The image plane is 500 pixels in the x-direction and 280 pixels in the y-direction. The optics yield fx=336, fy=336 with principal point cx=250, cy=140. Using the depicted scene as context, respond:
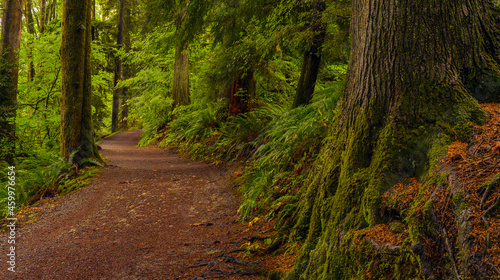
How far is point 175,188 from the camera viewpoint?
6734 millimetres

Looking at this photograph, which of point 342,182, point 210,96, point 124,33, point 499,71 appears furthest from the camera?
point 124,33

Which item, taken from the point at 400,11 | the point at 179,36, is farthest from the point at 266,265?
the point at 179,36

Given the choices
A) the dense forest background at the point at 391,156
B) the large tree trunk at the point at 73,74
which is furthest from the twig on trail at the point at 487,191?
the large tree trunk at the point at 73,74

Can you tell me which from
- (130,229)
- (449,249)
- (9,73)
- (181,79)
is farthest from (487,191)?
(181,79)

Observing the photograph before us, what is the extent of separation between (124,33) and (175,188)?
21943mm

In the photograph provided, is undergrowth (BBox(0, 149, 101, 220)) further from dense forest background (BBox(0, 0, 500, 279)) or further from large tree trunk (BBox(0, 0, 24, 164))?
large tree trunk (BBox(0, 0, 24, 164))

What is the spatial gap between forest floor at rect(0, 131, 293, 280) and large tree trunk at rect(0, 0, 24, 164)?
10.5ft

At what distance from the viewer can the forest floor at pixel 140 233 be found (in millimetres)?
3489

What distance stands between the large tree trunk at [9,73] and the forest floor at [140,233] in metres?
3.20

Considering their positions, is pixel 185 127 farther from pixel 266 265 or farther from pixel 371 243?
pixel 371 243

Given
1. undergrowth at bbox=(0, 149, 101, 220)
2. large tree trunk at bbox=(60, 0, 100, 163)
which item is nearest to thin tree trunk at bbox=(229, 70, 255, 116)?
large tree trunk at bbox=(60, 0, 100, 163)

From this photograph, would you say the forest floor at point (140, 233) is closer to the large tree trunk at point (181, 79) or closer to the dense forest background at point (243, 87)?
the dense forest background at point (243, 87)

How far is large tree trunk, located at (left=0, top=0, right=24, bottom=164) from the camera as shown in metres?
8.62

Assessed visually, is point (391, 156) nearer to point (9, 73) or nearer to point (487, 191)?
point (487, 191)
